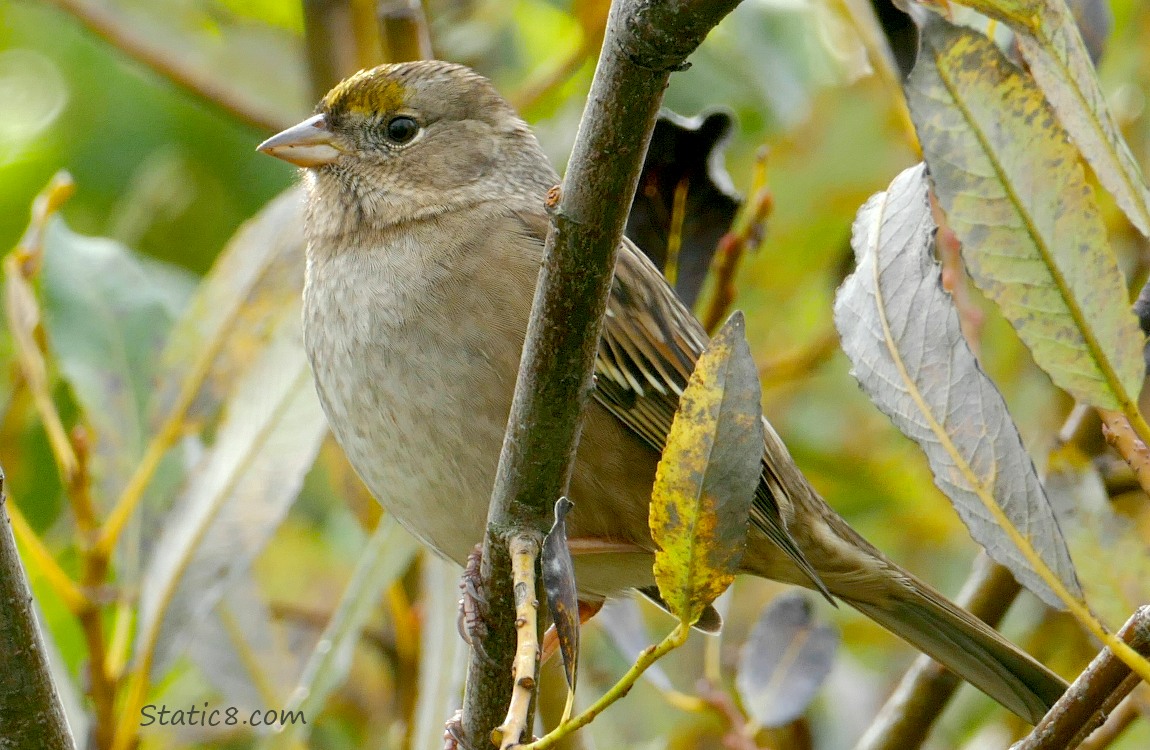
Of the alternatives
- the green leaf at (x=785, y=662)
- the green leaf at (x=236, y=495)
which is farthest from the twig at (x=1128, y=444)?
the green leaf at (x=236, y=495)

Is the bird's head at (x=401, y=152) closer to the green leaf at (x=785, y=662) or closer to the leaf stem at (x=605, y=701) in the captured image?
the green leaf at (x=785, y=662)

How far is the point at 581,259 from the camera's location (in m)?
1.55

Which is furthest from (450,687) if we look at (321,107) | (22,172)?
(22,172)

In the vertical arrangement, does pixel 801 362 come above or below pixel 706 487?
above

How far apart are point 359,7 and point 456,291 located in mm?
1340

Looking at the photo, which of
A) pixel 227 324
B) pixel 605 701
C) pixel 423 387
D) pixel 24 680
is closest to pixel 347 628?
pixel 423 387

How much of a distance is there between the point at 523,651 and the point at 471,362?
0.98m

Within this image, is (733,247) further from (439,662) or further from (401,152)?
(439,662)

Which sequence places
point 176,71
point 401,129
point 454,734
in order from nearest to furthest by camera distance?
1. point 454,734
2. point 401,129
3. point 176,71

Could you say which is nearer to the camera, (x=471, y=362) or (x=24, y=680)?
(x=24, y=680)

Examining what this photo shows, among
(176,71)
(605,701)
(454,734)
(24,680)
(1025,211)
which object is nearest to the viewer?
(605,701)

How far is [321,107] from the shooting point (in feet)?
9.71

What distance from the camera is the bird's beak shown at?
112 inches

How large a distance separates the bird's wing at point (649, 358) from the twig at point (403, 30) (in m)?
0.65
